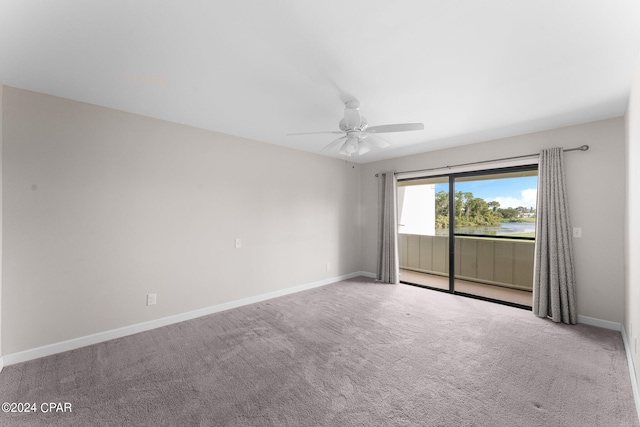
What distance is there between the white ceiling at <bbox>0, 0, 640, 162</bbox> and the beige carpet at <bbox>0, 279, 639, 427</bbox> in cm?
248

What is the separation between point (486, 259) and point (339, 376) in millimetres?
3489

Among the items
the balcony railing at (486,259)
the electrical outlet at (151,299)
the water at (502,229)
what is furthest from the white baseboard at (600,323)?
the electrical outlet at (151,299)

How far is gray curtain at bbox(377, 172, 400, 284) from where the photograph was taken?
16.7 ft

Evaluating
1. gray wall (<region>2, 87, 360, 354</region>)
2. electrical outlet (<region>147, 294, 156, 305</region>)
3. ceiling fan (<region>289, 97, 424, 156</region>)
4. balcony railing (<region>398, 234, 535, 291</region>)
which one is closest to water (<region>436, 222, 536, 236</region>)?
balcony railing (<region>398, 234, 535, 291</region>)

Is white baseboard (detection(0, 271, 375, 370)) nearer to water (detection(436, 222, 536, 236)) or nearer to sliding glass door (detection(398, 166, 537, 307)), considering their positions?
sliding glass door (detection(398, 166, 537, 307))

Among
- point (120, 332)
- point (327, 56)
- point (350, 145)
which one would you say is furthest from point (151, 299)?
point (327, 56)

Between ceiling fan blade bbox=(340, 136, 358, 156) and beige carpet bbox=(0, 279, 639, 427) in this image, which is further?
ceiling fan blade bbox=(340, 136, 358, 156)

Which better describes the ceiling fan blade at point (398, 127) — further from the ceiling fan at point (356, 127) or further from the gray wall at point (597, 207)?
the gray wall at point (597, 207)

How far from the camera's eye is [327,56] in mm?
1933

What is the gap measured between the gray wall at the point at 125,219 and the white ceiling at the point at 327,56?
0.36 m

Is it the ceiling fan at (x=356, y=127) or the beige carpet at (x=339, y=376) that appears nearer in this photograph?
the beige carpet at (x=339, y=376)

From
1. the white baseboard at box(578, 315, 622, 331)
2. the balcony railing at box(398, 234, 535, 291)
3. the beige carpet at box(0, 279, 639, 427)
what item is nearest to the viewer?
the beige carpet at box(0, 279, 639, 427)

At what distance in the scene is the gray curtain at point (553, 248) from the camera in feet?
10.8

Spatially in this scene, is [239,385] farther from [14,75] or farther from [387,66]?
[14,75]
